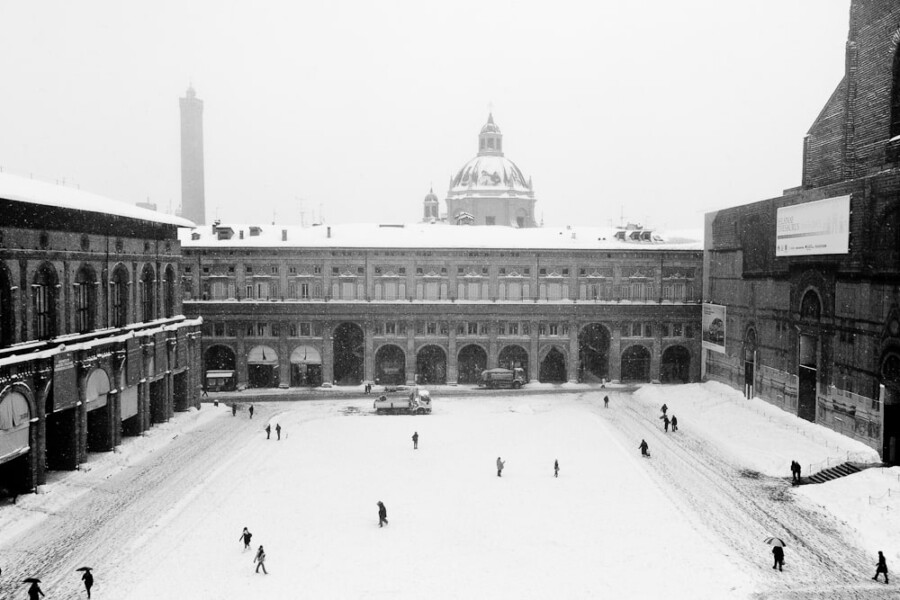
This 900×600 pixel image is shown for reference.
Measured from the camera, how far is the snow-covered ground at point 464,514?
26.2 m

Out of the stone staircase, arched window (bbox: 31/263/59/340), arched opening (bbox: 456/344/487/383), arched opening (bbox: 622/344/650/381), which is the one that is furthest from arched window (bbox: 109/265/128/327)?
arched opening (bbox: 622/344/650/381)

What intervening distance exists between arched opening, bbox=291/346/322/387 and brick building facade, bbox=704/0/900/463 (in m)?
35.2

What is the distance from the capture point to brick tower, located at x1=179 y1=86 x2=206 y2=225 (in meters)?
117

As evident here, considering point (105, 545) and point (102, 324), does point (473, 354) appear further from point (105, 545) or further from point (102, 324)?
point (105, 545)

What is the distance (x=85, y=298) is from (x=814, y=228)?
144 feet

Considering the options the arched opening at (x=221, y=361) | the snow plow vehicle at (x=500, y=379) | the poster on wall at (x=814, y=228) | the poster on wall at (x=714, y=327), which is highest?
the poster on wall at (x=814, y=228)

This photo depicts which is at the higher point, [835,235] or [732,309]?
[835,235]

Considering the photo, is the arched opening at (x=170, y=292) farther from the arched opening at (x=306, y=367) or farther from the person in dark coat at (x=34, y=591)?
the person in dark coat at (x=34, y=591)

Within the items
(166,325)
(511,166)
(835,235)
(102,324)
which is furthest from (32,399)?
(511,166)

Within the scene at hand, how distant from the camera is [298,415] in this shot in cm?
5291

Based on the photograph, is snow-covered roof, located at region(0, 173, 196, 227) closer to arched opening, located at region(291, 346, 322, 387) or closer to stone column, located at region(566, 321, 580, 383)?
arched opening, located at region(291, 346, 322, 387)

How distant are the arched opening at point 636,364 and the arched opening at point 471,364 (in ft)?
42.0

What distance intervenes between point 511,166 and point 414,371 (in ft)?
160

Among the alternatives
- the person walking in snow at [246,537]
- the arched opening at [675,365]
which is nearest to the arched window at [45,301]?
the person walking in snow at [246,537]
